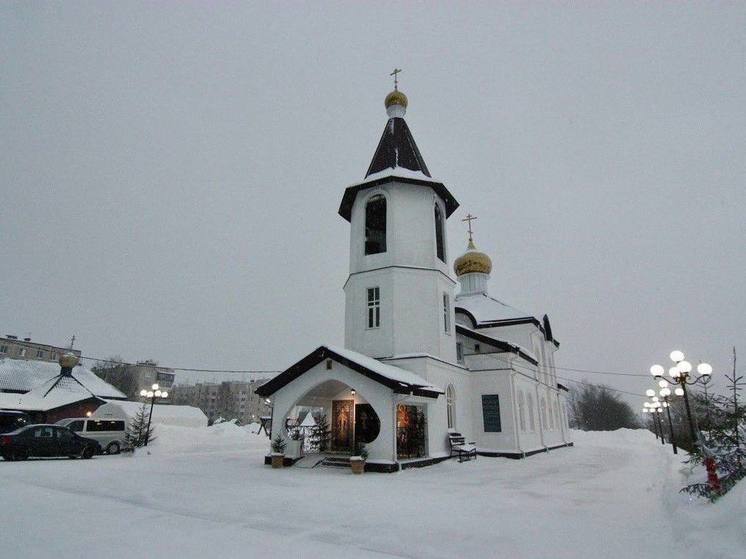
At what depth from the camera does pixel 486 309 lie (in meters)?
26.8

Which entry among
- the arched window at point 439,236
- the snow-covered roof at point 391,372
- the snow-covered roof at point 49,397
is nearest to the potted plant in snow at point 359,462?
the snow-covered roof at point 391,372

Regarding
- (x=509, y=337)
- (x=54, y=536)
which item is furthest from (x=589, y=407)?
(x=54, y=536)

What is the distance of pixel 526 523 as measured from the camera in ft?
22.3

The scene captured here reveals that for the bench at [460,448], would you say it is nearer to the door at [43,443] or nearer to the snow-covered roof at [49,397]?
the door at [43,443]

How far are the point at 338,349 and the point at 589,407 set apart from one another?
2933 inches

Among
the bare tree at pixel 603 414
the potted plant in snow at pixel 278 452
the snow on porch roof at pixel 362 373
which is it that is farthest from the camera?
the bare tree at pixel 603 414

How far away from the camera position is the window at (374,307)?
60.0ft

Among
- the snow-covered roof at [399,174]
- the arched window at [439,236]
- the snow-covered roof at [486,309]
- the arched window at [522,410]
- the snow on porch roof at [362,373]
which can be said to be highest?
the snow-covered roof at [399,174]

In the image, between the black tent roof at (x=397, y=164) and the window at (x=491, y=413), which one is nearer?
the black tent roof at (x=397, y=164)

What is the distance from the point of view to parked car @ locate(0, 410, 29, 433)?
25.1 metres

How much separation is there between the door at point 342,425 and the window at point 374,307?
10.9ft

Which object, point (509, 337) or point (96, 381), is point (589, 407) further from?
point (96, 381)

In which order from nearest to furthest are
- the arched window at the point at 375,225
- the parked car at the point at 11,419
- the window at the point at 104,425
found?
the window at the point at 104,425 → the arched window at the point at 375,225 → the parked car at the point at 11,419

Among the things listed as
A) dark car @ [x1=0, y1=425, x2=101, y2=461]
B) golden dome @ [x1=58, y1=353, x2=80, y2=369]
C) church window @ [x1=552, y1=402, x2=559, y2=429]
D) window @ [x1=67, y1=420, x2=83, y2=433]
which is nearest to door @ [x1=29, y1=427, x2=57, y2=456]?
dark car @ [x1=0, y1=425, x2=101, y2=461]
